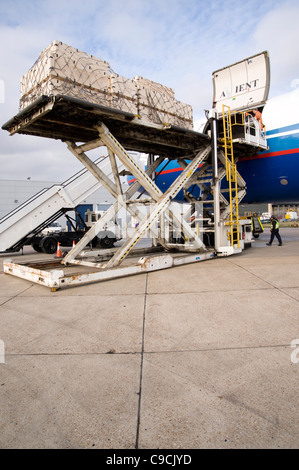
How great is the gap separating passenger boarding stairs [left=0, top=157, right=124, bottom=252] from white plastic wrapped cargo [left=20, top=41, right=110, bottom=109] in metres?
6.65

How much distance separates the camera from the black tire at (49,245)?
13.4 metres

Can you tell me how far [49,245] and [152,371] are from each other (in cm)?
1190

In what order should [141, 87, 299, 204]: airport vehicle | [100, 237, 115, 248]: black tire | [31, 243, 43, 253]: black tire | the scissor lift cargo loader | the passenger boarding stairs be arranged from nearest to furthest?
1. the scissor lift cargo loader
2. [141, 87, 299, 204]: airport vehicle
3. the passenger boarding stairs
4. [31, 243, 43, 253]: black tire
5. [100, 237, 115, 248]: black tire

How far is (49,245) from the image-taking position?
1357cm

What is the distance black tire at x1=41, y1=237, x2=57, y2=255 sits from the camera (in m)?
13.4

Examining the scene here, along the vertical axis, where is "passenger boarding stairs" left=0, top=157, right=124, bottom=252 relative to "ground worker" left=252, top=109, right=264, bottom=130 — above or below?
below

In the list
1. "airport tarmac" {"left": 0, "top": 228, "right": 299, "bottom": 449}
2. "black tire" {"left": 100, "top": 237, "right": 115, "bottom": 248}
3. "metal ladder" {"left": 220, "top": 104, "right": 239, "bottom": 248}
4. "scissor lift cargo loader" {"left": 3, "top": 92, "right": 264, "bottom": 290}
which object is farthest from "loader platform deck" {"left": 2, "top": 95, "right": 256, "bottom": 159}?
"black tire" {"left": 100, "top": 237, "right": 115, "bottom": 248}

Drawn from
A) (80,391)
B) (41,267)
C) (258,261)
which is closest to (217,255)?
(258,261)

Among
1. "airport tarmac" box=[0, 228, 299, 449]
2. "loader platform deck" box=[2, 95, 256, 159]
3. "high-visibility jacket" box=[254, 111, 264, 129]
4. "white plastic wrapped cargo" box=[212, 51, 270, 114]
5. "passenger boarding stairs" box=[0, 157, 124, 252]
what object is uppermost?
"white plastic wrapped cargo" box=[212, 51, 270, 114]

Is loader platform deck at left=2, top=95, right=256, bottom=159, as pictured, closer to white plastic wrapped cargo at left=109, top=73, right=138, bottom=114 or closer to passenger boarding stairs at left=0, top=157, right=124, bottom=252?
white plastic wrapped cargo at left=109, top=73, right=138, bottom=114

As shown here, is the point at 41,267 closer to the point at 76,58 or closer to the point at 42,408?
the point at 76,58

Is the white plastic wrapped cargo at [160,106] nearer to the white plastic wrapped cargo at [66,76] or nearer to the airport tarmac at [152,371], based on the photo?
the white plastic wrapped cargo at [66,76]

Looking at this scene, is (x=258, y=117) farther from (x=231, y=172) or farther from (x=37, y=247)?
(x=37, y=247)
